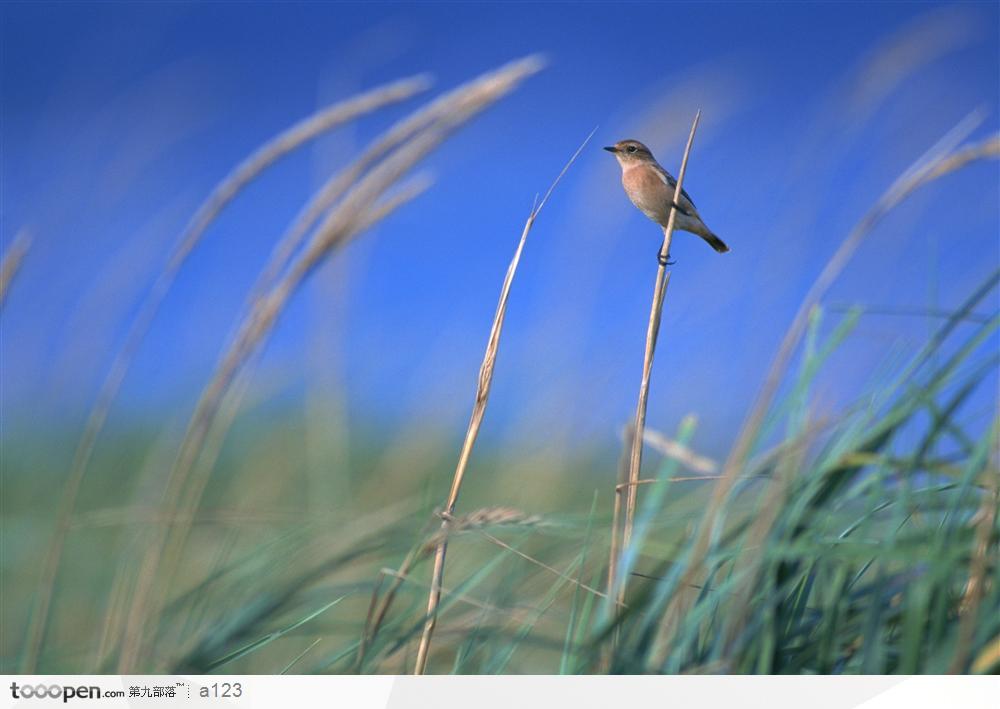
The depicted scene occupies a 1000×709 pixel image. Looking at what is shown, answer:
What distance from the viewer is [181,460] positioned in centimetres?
79

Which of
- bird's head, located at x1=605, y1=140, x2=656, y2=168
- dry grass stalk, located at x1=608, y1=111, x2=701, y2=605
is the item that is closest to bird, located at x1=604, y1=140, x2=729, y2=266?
bird's head, located at x1=605, y1=140, x2=656, y2=168

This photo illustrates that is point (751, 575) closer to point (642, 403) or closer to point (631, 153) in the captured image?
point (642, 403)

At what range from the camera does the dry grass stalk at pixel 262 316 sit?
2.48ft

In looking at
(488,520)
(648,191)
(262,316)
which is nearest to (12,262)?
(262,316)

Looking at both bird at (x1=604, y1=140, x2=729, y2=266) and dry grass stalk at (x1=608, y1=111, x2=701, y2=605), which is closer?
dry grass stalk at (x1=608, y1=111, x2=701, y2=605)

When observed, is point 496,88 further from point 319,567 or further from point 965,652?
point 965,652

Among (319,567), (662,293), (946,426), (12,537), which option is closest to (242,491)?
(12,537)

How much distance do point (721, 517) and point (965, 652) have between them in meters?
0.24

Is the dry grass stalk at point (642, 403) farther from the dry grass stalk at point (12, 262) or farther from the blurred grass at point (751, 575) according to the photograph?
the dry grass stalk at point (12, 262)

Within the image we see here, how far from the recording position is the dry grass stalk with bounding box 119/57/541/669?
757mm

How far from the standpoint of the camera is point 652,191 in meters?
2.20
